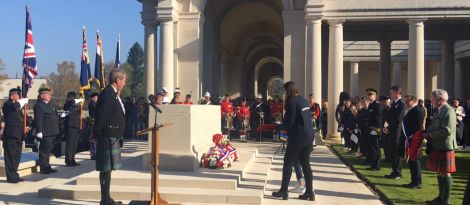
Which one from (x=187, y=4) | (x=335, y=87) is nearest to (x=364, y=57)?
(x=335, y=87)

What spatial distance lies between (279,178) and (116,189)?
12.2 feet

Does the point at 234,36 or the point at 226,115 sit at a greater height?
the point at 234,36

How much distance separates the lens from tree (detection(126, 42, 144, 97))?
309 feet

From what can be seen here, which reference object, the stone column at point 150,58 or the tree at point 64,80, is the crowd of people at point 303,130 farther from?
the tree at point 64,80

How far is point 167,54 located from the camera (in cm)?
1939

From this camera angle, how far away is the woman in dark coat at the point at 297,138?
8.21 meters

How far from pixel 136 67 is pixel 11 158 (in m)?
99.3

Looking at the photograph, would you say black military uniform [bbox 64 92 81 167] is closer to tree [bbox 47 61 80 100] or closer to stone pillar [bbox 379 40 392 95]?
stone pillar [bbox 379 40 392 95]

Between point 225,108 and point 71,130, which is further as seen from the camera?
point 225,108

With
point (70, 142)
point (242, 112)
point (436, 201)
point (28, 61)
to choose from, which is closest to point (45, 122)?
point (70, 142)

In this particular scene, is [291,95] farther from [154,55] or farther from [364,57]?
[364,57]

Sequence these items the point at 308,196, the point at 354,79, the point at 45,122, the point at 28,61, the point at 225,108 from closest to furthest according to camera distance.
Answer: the point at 308,196 < the point at 45,122 < the point at 28,61 < the point at 225,108 < the point at 354,79

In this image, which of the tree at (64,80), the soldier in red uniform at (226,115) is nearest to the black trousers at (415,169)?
the soldier in red uniform at (226,115)

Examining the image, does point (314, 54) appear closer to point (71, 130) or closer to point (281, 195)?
point (71, 130)
